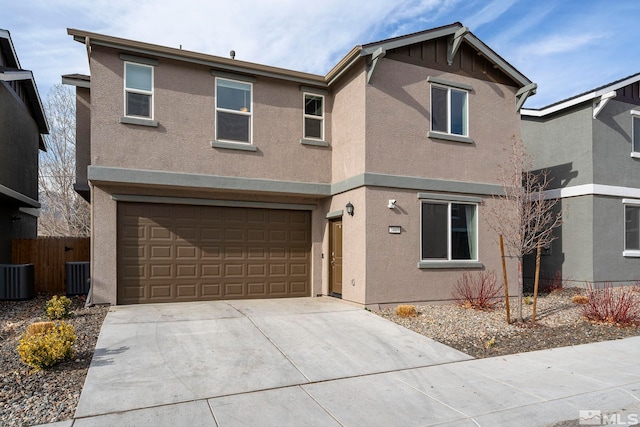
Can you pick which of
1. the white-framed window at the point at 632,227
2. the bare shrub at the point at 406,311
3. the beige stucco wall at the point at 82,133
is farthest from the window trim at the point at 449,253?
the beige stucco wall at the point at 82,133

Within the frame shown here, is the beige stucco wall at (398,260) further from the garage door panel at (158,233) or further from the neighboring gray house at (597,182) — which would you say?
the neighboring gray house at (597,182)

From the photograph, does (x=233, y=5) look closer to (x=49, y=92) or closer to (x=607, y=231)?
(x=607, y=231)

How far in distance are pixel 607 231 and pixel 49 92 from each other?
28.5m

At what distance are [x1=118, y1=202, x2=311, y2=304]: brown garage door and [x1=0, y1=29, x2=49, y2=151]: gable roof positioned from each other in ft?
21.4

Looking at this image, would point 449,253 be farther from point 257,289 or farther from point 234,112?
point 234,112

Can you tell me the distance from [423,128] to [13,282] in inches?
442

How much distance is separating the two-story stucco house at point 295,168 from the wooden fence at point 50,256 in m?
2.44

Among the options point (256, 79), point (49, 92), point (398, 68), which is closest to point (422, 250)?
point (398, 68)

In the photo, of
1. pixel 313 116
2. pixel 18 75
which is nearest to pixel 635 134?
pixel 313 116

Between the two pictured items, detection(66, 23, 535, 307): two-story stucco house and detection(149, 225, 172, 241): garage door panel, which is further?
detection(149, 225, 172, 241): garage door panel

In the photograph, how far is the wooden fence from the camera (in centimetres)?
1258

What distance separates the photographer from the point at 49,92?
25.2 m

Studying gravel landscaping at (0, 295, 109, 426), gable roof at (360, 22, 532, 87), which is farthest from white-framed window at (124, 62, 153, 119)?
gable roof at (360, 22, 532, 87)

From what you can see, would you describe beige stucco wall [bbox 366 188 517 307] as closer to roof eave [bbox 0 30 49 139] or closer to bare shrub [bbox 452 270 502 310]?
bare shrub [bbox 452 270 502 310]
